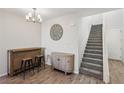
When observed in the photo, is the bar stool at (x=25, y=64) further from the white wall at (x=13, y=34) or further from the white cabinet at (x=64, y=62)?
the white cabinet at (x=64, y=62)

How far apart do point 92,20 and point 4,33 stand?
17.4 ft

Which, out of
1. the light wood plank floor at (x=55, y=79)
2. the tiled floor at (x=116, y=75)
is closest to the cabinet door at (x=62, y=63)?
the light wood plank floor at (x=55, y=79)

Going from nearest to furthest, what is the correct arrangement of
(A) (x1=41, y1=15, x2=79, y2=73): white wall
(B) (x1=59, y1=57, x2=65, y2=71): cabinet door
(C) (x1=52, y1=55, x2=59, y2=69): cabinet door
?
1. (B) (x1=59, y1=57, x2=65, y2=71): cabinet door
2. (A) (x1=41, y1=15, x2=79, y2=73): white wall
3. (C) (x1=52, y1=55, x2=59, y2=69): cabinet door

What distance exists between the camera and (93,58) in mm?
4277

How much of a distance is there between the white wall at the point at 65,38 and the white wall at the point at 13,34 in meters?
0.74

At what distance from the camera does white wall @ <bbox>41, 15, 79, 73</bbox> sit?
4059 millimetres

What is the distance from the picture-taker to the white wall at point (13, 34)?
3579 millimetres

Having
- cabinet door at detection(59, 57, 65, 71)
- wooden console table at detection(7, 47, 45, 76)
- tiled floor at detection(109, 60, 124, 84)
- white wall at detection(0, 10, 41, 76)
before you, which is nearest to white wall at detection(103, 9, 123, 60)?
tiled floor at detection(109, 60, 124, 84)

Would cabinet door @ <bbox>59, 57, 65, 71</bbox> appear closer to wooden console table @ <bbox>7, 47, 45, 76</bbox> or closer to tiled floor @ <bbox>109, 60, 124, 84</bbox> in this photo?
wooden console table @ <bbox>7, 47, 45, 76</bbox>

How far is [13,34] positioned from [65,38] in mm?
2242

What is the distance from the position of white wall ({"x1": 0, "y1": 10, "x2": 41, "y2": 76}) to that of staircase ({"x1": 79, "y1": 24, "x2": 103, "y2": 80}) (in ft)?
9.22
